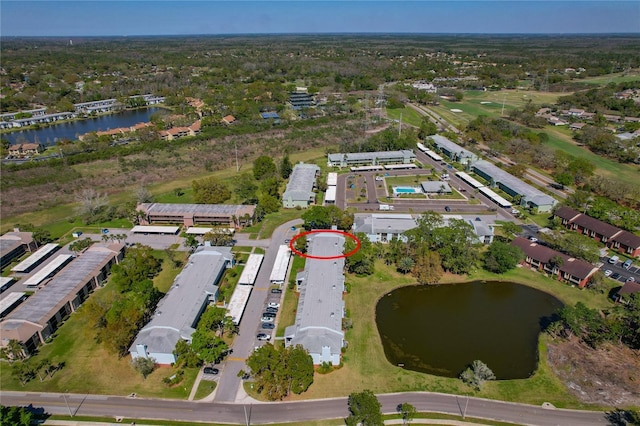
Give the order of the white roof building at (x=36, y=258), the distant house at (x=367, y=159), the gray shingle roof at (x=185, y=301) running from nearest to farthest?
the gray shingle roof at (x=185, y=301) < the white roof building at (x=36, y=258) < the distant house at (x=367, y=159)

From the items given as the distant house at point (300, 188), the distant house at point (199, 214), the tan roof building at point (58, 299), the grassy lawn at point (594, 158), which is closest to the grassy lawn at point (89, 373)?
the tan roof building at point (58, 299)

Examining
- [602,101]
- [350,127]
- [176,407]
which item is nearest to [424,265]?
[176,407]

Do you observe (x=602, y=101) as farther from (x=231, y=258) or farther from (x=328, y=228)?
(x=231, y=258)

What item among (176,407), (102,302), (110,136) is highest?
(110,136)

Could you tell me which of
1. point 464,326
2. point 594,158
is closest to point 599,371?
point 464,326

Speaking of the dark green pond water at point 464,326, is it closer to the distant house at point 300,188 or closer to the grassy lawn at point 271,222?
the grassy lawn at point 271,222

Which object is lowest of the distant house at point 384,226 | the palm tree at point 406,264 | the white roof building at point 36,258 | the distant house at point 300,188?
the white roof building at point 36,258
